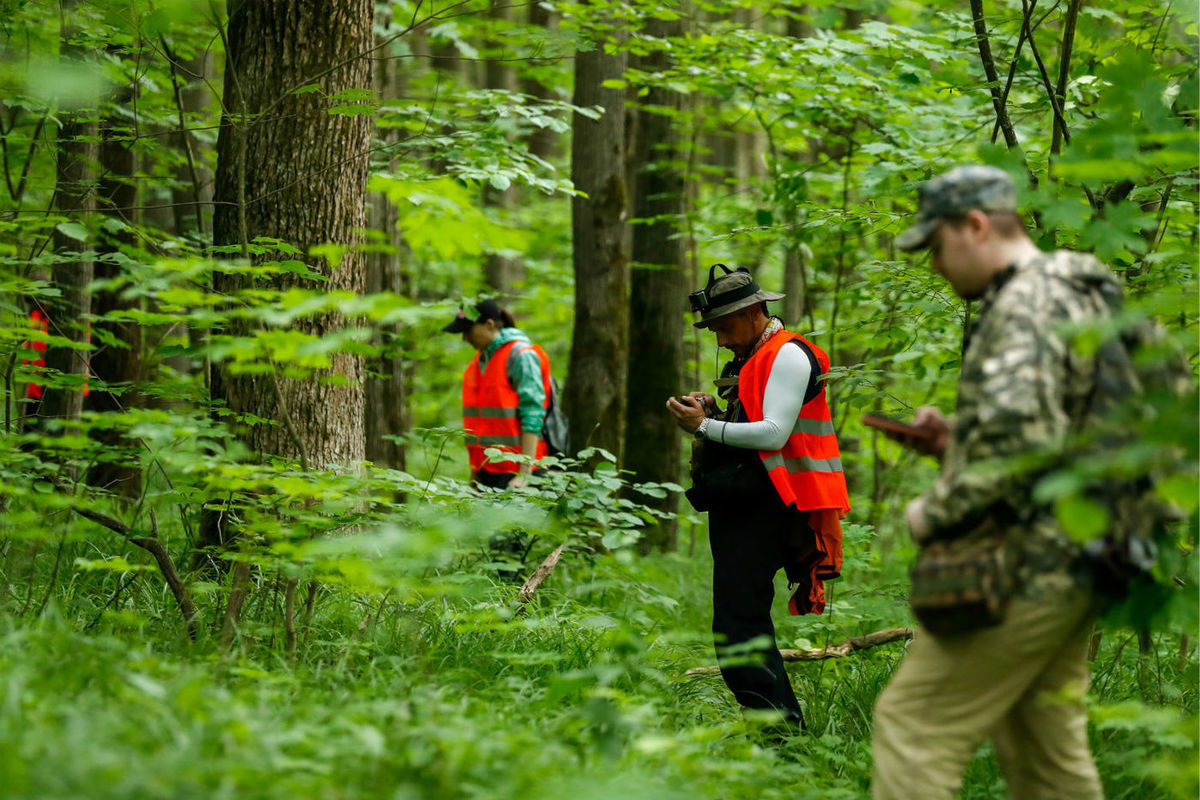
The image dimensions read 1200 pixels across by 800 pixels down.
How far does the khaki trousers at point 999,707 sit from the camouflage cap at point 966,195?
1.07 meters

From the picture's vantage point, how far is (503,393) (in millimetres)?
7031

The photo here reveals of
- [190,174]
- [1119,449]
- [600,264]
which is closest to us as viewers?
[1119,449]

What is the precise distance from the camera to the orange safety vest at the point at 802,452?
14.1 feet

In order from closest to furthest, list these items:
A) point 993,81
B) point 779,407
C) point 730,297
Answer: point 779,407 < point 730,297 < point 993,81

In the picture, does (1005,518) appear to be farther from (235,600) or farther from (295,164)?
(295,164)

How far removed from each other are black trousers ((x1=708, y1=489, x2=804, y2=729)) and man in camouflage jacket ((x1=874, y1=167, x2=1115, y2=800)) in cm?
153

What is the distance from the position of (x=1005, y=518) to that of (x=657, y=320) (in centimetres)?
674

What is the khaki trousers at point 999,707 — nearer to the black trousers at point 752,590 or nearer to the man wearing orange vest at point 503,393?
the black trousers at point 752,590

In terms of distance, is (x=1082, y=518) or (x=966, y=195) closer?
(x=1082, y=518)

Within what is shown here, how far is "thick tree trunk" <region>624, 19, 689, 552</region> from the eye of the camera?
9.08 metres

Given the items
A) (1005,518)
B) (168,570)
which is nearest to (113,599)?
(168,570)

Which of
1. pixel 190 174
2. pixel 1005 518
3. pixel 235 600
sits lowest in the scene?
pixel 235 600

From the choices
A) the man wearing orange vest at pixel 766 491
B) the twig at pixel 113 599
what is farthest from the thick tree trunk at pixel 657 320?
the twig at pixel 113 599

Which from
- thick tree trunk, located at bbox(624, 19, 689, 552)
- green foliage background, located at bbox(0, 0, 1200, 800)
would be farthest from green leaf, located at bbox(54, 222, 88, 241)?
thick tree trunk, located at bbox(624, 19, 689, 552)
